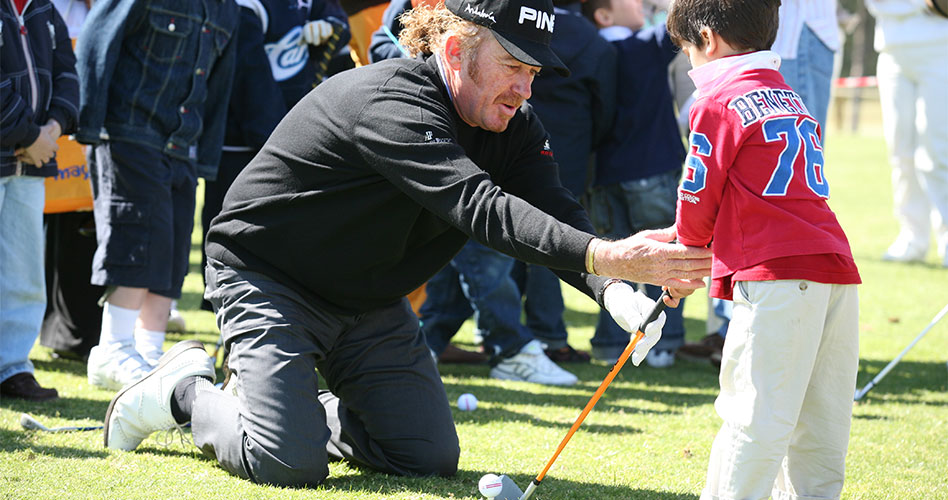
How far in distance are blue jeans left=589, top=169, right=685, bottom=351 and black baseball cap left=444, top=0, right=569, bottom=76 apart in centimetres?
254

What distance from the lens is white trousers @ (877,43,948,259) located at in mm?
9500

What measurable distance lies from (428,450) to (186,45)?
236cm

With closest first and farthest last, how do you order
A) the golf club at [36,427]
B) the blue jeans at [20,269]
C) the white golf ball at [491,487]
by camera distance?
the white golf ball at [491,487], the golf club at [36,427], the blue jeans at [20,269]

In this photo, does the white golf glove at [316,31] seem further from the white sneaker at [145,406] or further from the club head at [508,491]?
the club head at [508,491]

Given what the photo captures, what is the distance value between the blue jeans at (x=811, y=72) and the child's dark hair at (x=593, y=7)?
3.49ft

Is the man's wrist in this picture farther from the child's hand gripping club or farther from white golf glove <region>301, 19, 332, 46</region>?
white golf glove <region>301, 19, 332, 46</region>

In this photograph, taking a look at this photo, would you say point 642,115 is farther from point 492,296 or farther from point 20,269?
point 20,269

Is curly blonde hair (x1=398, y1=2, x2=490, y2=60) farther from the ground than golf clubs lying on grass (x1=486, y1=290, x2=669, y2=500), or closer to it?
farther from the ground

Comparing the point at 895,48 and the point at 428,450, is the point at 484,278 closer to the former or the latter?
the point at 428,450

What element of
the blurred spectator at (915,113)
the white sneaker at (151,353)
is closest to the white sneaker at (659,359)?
the white sneaker at (151,353)

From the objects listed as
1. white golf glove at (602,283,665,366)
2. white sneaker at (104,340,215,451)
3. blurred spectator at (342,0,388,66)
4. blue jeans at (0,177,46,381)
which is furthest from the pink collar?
blurred spectator at (342,0,388,66)

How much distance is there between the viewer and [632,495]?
12.1 feet

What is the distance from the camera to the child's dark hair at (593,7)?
20.7 feet

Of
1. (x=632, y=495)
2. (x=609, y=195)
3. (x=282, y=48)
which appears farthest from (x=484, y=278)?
(x=632, y=495)
